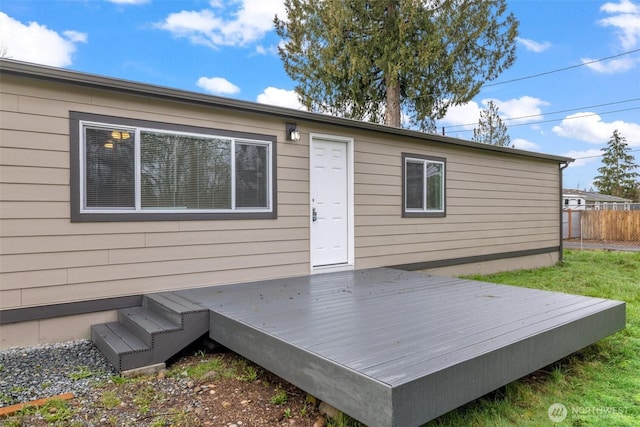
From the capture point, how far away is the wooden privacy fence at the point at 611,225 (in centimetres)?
1537

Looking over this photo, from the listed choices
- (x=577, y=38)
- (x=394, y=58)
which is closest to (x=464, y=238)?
(x=394, y=58)

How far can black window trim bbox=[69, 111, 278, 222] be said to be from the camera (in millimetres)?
3602

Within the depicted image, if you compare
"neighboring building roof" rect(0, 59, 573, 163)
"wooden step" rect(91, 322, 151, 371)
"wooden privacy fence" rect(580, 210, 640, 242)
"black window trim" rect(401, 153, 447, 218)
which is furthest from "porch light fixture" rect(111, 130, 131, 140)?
"wooden privacy fence" rect(580, 210, 640, 242)

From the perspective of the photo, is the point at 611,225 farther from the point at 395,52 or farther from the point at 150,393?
the point at 150,393

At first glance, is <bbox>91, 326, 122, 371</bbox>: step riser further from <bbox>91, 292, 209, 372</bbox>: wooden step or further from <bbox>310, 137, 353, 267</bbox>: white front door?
<bbox>310, 137, 353, 267</bbox>: white front door

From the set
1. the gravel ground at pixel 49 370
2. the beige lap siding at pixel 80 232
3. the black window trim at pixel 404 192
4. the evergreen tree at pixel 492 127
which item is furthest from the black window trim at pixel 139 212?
the evergreen tree at pixel 492 127

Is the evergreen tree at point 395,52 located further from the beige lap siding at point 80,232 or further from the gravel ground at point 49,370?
the gravel ground at point 49,370

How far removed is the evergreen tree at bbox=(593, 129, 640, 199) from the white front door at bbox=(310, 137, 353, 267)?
111ft

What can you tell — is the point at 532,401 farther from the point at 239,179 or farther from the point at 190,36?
the point at 190,36

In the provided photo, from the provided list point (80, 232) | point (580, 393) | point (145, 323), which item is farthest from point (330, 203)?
point (580, 393)

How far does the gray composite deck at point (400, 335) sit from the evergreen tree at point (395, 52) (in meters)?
7.66

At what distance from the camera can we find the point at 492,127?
22.3m

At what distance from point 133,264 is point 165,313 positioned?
30.8 inches

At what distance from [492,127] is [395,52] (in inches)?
565
